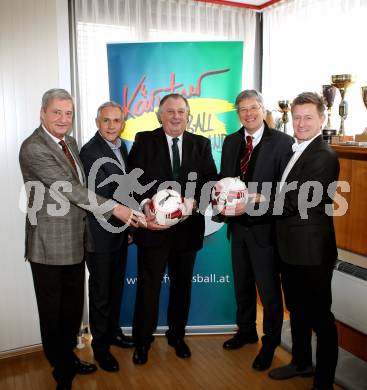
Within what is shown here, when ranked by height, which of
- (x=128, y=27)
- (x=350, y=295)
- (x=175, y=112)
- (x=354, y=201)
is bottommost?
(x=350, y=295)

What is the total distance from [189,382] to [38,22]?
7.93 feet

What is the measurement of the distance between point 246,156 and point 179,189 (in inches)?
18.0

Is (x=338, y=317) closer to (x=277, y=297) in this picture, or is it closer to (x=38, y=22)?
(x=277, y=297)

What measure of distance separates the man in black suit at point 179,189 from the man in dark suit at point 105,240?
0.13 meters

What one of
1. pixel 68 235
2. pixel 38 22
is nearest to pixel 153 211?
pixel 68 235

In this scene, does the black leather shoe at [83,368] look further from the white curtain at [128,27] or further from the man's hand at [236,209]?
the white curtain at [128,27]

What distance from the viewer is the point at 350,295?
8.60ft

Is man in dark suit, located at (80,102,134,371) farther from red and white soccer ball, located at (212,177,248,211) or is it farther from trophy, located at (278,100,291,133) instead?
trophy, located at (278,100,291,133)

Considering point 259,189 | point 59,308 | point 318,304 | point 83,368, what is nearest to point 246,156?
point 259,189

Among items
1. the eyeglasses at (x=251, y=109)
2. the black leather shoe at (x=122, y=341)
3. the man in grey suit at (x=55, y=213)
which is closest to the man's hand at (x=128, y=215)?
the man in grey suit at (x=55, y=213)

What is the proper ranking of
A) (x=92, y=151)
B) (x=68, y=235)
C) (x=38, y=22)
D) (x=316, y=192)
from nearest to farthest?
(x=316, y=192)
(x=68, y=235)
(x=92, y=151)
(x=38, y=22)

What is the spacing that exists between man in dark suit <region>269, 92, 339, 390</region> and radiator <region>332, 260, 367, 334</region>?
57 centimetres

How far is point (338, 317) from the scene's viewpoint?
108 inches

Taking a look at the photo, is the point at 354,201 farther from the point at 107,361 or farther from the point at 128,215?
the point at 107,361
